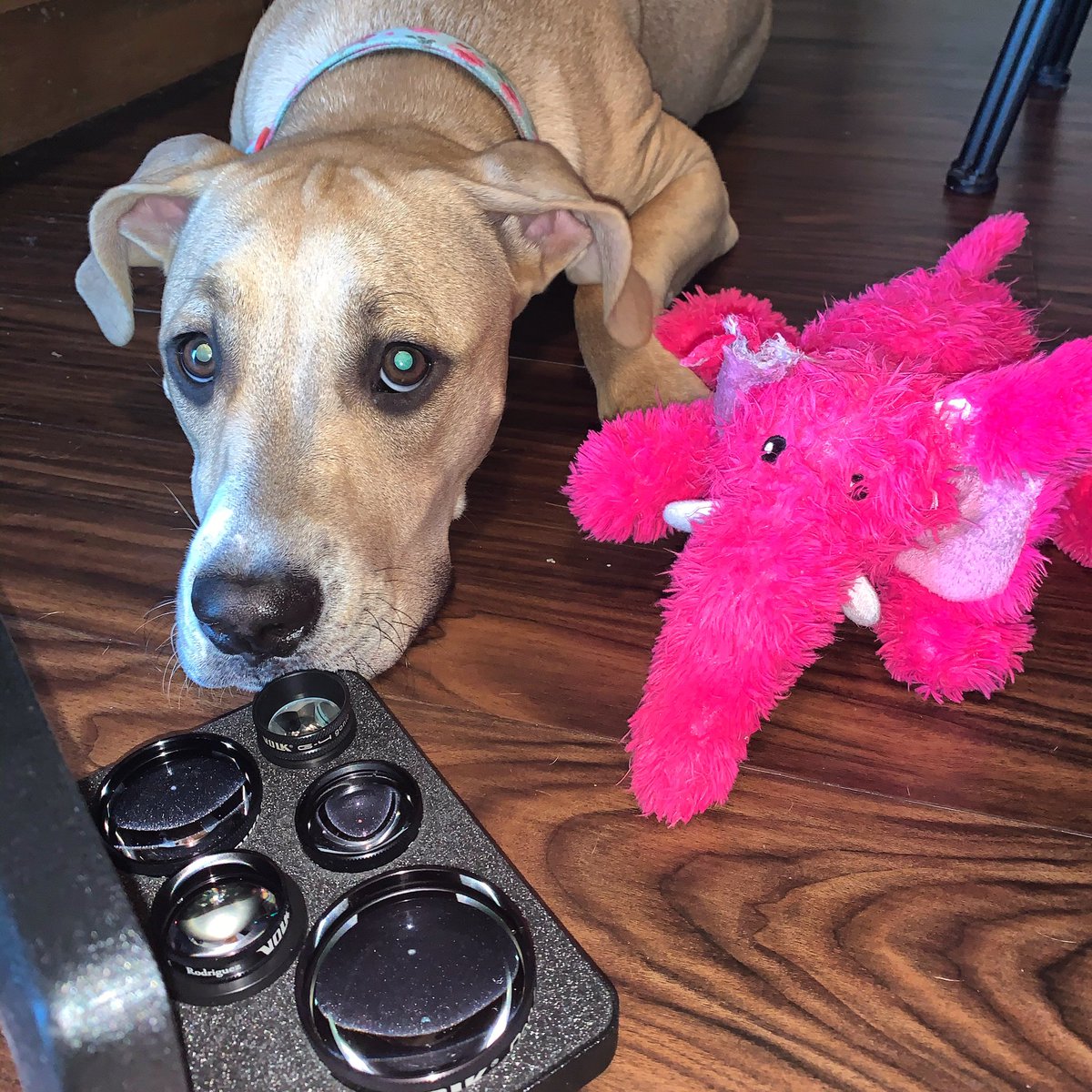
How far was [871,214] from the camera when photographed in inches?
91.1

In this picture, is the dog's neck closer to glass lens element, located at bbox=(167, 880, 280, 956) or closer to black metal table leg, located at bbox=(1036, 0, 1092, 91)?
glass lens element, located at bbox=(167, 880, 280, 956)

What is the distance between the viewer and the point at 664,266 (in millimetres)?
1903

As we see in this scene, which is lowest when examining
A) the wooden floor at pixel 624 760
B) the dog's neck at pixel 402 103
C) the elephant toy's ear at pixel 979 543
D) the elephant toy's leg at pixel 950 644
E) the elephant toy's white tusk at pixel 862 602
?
the wooden floor at pixel 624 760

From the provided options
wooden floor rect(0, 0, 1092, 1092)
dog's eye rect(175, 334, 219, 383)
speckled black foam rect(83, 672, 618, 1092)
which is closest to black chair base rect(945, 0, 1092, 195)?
wooden floor rect(0, 0, 1092, 1092)

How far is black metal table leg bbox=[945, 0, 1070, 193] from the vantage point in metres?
2.18

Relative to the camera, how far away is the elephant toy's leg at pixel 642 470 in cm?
130

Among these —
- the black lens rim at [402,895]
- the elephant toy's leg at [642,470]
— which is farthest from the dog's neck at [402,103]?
the black lens rim at [402,895]

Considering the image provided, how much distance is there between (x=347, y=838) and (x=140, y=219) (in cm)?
104

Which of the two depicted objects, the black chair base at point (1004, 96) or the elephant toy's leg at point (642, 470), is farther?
the black chair base at point (1004, 96)

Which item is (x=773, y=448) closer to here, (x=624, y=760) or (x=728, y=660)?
(x=728, y=660)

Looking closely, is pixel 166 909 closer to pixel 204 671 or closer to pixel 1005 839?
pixel 204 671

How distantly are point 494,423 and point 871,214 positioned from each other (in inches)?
52.8

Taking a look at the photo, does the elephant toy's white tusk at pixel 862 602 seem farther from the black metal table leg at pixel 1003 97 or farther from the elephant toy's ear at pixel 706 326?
the black metal table leg at pixel 1003 97

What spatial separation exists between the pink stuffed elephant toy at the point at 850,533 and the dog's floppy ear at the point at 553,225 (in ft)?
0.85
